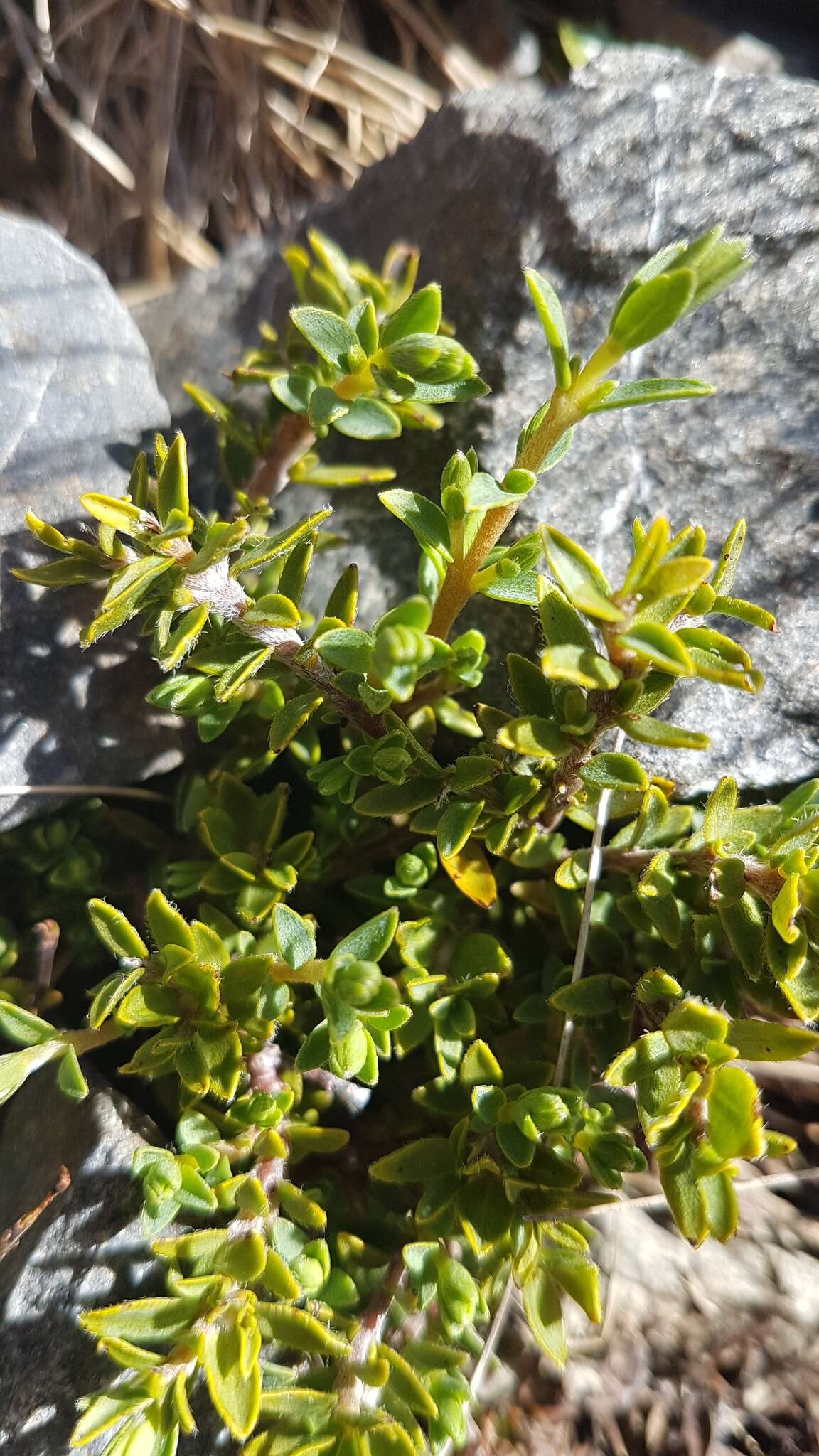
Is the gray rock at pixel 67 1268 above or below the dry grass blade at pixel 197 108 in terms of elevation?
below

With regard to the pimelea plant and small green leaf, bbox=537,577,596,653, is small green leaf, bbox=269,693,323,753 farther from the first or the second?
small green leaf, bbox=537,577,596,653

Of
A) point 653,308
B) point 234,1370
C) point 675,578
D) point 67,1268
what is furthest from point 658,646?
point 67,1268

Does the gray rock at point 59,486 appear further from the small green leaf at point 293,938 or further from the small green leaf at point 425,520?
the small green leaf at point 425,520

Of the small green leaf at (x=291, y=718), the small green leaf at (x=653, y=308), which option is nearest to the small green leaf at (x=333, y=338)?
the small green leaf at (x=653, y=308)

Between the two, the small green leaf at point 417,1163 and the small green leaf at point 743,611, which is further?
the small green leaf at point 417,1163

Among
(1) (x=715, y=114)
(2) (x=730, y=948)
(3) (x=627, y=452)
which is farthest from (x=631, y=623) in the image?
(1) (x=715, y=114)
